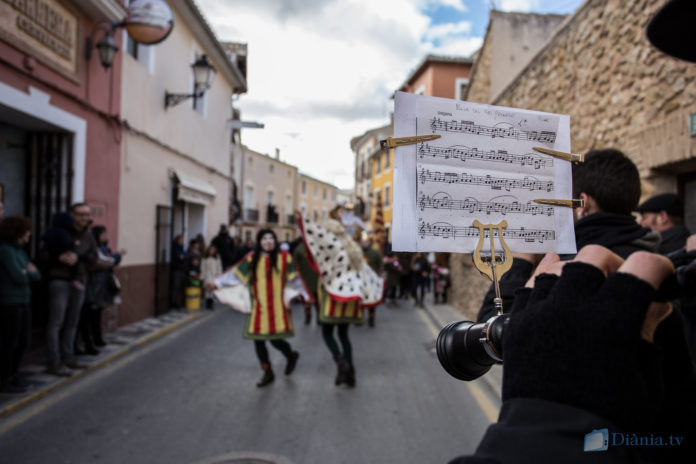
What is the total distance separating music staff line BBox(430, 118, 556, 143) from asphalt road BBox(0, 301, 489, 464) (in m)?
2.87

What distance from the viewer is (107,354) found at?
21.4ft

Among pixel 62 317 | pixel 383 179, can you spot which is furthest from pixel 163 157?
pixel 383 179

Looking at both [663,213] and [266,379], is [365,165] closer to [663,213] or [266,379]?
[266,379]

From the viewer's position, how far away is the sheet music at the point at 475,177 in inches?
47.2

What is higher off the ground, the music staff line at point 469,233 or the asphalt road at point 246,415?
the music staff line at point 469,233

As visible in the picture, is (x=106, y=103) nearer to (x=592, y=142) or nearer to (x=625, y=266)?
(x=592, y=142)

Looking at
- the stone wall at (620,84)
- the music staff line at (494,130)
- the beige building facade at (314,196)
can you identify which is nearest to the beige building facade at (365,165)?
the beige building facade at (314,196)

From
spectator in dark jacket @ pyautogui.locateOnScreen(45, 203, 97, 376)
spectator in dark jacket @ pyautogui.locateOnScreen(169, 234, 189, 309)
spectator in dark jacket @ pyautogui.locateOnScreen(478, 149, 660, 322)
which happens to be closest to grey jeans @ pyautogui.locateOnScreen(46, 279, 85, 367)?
spectator in dark jacket @ pyautogui.locateOnScreen(45, 203, 97, 376)

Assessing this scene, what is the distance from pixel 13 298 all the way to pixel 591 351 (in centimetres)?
532

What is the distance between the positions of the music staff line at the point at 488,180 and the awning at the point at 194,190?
1105 cm

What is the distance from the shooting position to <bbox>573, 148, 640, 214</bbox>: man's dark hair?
1508mm

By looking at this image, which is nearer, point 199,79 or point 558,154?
point 558,154

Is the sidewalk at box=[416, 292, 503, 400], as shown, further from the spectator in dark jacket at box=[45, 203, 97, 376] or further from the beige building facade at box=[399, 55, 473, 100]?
the beige building facade at box=[399, 55, 473, 100]

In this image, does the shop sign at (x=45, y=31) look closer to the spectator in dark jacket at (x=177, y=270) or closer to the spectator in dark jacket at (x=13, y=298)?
the spectator in dark jacket at (x=13, y=298)
